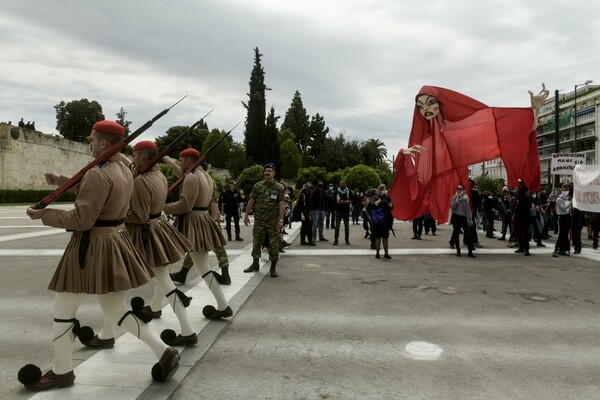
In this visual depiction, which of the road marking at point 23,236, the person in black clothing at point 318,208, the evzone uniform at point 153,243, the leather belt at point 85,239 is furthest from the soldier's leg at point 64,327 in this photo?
the road marking at point 23,236

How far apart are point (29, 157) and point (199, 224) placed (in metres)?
38.3

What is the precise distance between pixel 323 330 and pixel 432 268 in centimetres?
482

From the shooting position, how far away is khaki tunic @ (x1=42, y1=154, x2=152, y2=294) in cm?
315

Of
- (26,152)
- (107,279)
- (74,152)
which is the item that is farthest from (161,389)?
(74,152)

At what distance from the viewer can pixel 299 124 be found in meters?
86.8

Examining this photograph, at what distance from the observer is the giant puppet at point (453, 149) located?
7954 millimetres

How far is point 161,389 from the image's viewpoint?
3.36m

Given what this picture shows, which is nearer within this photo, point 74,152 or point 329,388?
point 329,388

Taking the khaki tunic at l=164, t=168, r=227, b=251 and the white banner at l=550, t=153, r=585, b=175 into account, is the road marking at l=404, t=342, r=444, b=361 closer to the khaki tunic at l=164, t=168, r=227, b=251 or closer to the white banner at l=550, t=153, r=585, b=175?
the khaki tunic at l=164, t=168, r=227, b=251

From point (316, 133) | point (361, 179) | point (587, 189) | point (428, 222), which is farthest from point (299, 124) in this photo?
point (587, 189)

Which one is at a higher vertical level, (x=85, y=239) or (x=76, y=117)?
(x=76, y=117)

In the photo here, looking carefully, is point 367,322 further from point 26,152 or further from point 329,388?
point 26,152

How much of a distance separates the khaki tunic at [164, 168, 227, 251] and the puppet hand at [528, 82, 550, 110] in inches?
231

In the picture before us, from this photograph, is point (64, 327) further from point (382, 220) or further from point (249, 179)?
point (249, 179)
